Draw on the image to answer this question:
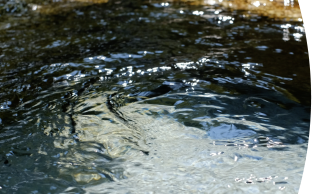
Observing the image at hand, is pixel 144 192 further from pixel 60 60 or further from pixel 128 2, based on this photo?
pixel 128 2

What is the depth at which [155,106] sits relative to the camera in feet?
9.10

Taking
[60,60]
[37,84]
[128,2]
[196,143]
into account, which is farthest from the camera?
[128,2]

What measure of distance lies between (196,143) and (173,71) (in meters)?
1.53

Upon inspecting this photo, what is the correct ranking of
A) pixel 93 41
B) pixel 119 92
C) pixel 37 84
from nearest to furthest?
pixel 119 92
pixel 37 84
pixel 93 41

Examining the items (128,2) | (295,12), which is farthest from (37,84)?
(295,12)

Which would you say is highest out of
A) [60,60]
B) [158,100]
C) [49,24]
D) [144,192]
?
[49,24]

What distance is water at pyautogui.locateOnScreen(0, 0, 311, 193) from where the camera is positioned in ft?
6.10

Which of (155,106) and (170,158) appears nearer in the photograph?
(170,158)

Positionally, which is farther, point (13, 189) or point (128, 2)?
point (128, 2)

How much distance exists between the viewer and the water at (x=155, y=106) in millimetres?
1860

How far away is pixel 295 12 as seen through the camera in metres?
5.78

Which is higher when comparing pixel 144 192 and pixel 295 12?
pixel 295 12

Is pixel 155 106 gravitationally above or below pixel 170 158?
above

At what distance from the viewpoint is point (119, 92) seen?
309cm
